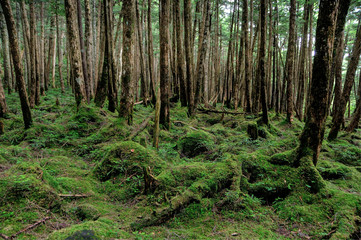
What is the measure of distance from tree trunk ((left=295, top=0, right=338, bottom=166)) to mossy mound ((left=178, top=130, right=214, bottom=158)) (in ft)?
9.18

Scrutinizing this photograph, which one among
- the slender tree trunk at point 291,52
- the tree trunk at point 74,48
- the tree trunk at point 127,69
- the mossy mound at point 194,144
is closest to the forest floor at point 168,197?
the mossy mound at point 194,144

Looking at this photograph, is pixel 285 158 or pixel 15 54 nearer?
pixel 285 158

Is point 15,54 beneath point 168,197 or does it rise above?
above

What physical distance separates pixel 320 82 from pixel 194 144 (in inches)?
153

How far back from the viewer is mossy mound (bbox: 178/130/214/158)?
6804 millimetres

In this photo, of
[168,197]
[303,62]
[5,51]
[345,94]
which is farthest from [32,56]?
[303,62]

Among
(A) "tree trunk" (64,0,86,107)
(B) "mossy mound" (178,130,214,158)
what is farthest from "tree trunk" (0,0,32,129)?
(B) "mossy mound" (178,130,214,158)

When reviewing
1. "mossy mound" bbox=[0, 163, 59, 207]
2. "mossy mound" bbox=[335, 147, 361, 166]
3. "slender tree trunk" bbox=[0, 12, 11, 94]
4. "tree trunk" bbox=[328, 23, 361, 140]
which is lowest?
"mossy mound" bbox=[335, 147, 361, 166]

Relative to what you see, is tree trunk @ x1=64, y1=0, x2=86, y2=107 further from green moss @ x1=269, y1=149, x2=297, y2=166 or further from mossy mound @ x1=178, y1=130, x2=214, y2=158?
green moss @ x1=269, y1=149, x2=297, y2=166

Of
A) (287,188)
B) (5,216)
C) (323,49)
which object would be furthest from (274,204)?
(5,216)

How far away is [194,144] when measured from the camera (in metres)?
7.04

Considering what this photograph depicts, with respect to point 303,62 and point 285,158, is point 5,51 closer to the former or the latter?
point 285,158

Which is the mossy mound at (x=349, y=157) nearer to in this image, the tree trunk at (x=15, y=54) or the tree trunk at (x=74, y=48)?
the tree trunk at (x=74, y=48)

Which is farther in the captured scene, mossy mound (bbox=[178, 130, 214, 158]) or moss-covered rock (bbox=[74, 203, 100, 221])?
mossy mound (bbox=[178, 130, 214, 158])
